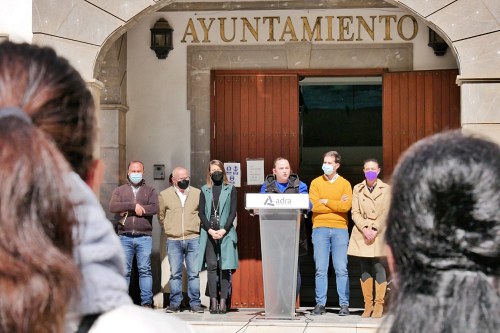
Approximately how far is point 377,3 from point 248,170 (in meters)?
2.47

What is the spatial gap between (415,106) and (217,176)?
8.47ft

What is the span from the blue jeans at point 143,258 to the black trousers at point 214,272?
64 cm

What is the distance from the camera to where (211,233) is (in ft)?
32.5

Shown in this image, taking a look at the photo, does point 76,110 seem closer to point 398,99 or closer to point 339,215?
point 339,215

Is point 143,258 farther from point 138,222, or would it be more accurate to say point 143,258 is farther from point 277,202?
point 277,202

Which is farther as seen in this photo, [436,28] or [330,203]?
[330,203]

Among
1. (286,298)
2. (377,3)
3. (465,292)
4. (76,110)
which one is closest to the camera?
(76,110)

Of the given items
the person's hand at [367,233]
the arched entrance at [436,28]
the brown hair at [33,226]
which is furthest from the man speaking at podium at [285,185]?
the brown hair at [33,226]

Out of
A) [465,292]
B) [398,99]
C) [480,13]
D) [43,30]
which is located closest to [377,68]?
[398,99]

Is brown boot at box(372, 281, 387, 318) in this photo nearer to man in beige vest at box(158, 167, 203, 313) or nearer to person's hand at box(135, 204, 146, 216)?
man in beige vest at box(158, 167, 203, 313)

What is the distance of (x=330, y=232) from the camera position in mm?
9914

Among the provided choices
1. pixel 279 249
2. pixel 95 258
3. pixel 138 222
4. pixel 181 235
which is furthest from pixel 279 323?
pixel 95 258

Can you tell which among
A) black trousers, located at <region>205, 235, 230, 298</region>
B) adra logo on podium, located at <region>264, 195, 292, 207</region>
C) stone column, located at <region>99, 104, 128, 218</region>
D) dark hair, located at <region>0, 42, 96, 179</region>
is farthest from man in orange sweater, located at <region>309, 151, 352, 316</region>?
dark hair, located at <region>0, 42, 96, 179</region>

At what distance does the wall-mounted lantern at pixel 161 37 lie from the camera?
10969 mm
